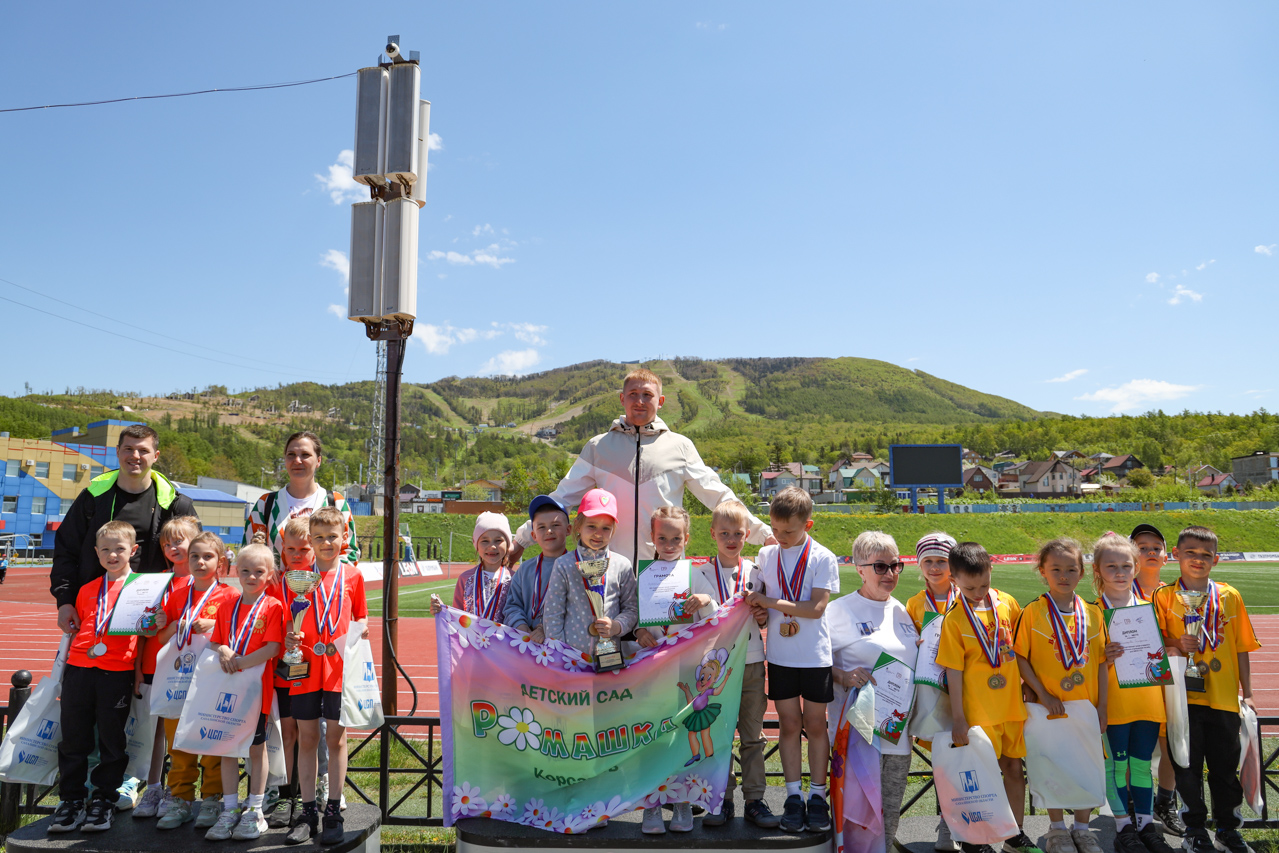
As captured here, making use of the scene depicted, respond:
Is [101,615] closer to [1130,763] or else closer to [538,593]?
[538,593]

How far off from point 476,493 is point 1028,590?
112 metres

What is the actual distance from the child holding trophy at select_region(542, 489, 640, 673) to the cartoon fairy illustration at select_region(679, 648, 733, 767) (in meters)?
0.44

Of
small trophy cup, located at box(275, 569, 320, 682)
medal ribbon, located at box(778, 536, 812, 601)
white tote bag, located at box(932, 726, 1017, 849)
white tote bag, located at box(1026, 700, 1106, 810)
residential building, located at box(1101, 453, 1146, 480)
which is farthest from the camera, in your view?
residential building, located at box(1101, 453, 1146, 480)

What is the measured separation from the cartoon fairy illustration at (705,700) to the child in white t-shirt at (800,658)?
26 centimetres

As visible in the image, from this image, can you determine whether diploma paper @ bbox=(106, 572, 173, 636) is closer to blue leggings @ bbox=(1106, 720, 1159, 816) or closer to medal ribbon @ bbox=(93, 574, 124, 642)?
medal ribbon @ bbox=(93, 574, 124, 642)

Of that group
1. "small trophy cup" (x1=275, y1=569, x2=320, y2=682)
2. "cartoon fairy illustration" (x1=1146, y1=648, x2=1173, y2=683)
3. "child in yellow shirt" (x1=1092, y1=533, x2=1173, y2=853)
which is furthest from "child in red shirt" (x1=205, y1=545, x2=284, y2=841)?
"cartoon fairy illustration" (x1=1146, y1=648, x2=1173, y2=683)

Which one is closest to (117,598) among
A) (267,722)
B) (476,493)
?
(267,722)

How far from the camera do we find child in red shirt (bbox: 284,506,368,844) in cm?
369

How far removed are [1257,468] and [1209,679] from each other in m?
128

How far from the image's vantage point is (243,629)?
3859 mm

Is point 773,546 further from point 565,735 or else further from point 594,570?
point 565,735

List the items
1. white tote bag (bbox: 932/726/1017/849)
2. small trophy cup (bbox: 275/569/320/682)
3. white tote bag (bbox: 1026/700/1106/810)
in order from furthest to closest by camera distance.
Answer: small trophy cup (bbox: 275/569/320/682), white tote bag (bbox: 1026/700/1106/810), white tote bag (bbox: 932/726/1017/849)

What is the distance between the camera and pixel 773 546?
3965 mm

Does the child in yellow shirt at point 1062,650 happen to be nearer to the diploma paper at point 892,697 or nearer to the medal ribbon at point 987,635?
the medal ribbon at point 987,635
